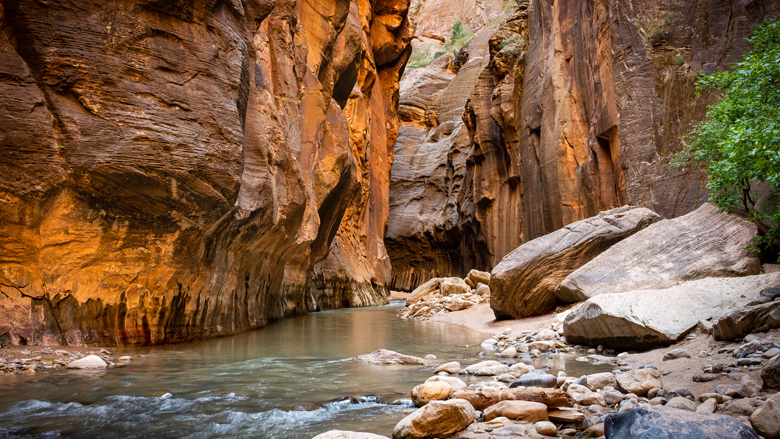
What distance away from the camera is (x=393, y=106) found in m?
39.1

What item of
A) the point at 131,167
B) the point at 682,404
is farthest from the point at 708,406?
the point at 131,167

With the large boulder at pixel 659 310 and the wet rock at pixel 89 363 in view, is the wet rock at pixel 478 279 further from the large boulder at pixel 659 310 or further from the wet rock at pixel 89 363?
the wet rock at pixel 89 363

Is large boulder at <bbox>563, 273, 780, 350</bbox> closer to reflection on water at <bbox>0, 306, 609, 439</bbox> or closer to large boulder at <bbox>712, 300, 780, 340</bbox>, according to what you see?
large boulder at <bbox>712, 300, 780, 340</bbox>

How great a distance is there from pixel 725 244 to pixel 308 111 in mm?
11327

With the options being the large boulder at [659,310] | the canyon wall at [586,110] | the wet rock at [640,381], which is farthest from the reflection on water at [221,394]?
the canyon wall at [586,110]

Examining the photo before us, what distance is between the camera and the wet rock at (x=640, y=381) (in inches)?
176

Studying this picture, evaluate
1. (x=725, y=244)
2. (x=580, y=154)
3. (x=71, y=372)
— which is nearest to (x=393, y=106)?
(x=580, y=154)

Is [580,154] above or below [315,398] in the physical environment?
above

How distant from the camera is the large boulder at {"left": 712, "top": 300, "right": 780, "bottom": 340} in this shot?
5504 mm

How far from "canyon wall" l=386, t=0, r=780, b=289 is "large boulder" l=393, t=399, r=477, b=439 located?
1198 centimetres

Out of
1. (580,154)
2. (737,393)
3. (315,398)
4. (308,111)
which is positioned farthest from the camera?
(580,154)

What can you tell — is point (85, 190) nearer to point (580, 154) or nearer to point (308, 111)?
point (308, 111)

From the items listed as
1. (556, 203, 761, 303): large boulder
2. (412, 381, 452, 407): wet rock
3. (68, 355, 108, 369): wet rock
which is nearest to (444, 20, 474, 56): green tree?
(556, 203, 761, 303): large boulder

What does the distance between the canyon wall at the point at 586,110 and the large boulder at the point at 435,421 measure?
12.0 m
